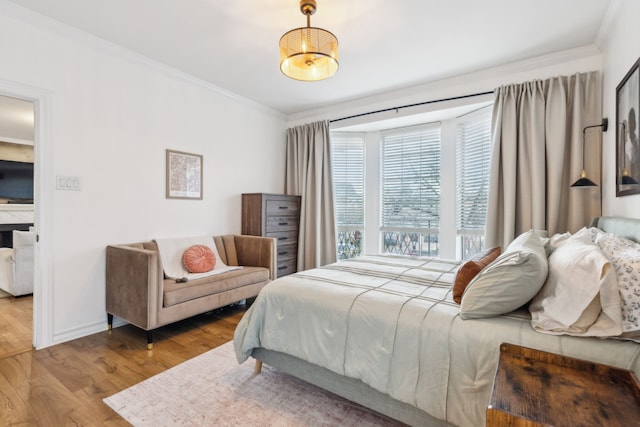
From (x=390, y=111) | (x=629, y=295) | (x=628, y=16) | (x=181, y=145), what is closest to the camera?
(x=629, y=295)

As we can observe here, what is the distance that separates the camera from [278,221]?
425cm

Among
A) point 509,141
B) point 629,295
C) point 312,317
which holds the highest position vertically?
point 509,141

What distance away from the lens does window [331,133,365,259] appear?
4598 mm

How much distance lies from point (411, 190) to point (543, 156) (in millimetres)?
1576

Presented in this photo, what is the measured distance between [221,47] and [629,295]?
322 centimetres

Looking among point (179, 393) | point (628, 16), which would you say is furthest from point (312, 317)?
point (628, 16)

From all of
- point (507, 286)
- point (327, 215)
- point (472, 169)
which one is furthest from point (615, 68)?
point (327, 215)

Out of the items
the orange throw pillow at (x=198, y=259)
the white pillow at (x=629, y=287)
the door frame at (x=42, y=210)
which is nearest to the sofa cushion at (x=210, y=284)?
the orange throw pillow at (x=198, y=259)

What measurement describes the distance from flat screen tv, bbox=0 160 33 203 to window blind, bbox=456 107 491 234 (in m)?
7.86

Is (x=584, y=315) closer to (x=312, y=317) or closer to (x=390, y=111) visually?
(x=312, y=317)

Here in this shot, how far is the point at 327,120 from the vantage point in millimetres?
4438

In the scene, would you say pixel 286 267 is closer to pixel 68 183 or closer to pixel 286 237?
pixel 286 237

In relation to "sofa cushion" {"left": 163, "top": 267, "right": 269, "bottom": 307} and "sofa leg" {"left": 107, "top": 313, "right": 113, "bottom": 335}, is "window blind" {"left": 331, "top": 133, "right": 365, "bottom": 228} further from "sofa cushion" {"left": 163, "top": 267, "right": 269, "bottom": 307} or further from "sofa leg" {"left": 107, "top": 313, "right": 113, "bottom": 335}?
"sofa leg" {"left": 107, "top": 313, "right": 113, "bottom": 335}

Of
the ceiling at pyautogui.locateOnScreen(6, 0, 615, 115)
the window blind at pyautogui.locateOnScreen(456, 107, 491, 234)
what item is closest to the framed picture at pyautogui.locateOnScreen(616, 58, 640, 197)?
the ceiling at pyautogui.locateOnScreen(6, 0, 615, 115)
